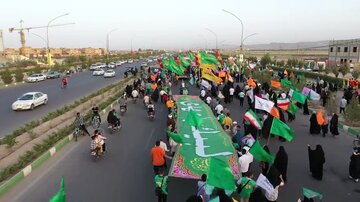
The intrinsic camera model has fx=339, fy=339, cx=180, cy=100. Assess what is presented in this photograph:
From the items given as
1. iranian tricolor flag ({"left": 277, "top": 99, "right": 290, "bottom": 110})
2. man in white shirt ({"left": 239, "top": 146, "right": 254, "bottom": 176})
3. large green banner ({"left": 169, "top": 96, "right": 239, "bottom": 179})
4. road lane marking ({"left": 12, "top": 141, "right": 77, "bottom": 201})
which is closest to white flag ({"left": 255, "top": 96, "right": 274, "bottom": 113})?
large green banner ({"left": 169, "top": 96, "right": 239, "bottom": 179})

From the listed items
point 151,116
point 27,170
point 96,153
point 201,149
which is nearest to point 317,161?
point 201,149

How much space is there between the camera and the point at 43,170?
34.9 ft

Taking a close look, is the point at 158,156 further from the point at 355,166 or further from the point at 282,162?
the point at 355,166

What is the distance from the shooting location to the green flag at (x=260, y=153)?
8414mm

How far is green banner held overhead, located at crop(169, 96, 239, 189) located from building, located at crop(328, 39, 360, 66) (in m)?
47.1

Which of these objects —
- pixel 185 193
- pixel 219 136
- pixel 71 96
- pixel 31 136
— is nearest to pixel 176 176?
pixel 185 193

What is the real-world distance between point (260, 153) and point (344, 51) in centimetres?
6057

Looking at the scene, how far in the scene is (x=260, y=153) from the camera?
847 cm

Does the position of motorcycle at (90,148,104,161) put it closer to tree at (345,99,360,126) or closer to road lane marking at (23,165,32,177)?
road lane marking at (23,165,32,177)

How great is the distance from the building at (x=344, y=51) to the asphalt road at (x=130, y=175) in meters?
46.9

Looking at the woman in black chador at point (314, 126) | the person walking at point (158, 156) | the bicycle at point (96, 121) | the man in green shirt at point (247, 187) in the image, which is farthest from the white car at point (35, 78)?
the man in green shirt at point (247, 187)

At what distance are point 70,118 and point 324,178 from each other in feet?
44.5

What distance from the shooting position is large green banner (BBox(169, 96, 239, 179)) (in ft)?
30.1

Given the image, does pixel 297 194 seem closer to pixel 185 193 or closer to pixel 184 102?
pixel 185 193
